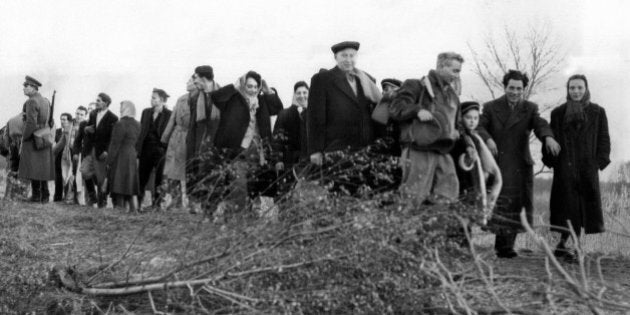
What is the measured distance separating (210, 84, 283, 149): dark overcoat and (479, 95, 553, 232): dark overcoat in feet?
7.06

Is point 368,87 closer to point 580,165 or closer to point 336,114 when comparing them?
point 336,114

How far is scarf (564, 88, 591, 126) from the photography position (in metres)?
8.02

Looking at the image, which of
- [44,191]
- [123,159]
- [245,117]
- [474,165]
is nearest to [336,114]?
[474,165]

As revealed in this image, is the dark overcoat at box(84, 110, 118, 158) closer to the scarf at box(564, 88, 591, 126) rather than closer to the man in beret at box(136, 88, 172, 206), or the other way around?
the man in beret at box(136, 88, 172, 206)

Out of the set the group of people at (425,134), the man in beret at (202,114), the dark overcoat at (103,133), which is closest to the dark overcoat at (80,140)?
the dark overcoat at (103,133)

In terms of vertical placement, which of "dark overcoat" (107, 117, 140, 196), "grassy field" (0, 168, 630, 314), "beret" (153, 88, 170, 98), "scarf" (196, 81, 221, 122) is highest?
"beret" (153, 88, 170, 98)

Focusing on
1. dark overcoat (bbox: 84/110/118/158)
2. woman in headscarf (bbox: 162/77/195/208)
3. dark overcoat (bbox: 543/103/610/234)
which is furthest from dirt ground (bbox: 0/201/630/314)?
dark overcoat (bbox: 84/110/118/158)

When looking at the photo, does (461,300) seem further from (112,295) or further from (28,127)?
(28,127)

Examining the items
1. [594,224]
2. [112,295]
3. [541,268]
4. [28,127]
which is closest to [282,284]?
[112,295]

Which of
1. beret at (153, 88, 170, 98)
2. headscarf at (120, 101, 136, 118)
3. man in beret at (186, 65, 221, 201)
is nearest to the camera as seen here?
man in beret at (186, 65, 221, 201)

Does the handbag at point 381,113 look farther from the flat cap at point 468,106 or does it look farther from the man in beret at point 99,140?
the man in beret at point 99,140

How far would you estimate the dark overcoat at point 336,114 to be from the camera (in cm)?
696

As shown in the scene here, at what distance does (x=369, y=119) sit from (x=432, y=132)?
0.86 metres

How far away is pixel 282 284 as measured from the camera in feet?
15.6
